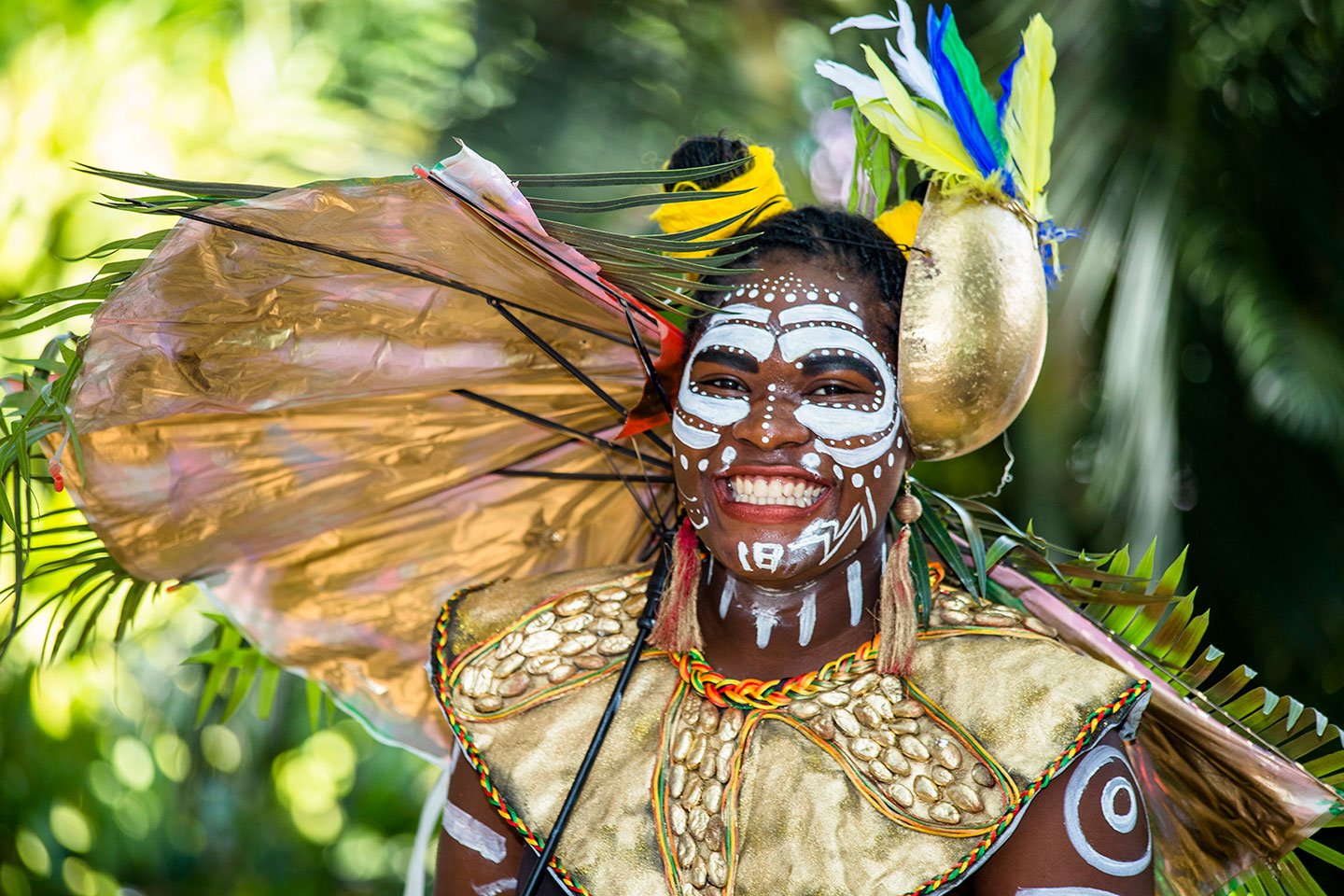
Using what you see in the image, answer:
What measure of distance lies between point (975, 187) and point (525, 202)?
0.88 meters

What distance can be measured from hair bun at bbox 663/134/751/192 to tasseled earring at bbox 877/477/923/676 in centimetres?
71

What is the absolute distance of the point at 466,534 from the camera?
2975 millimetres

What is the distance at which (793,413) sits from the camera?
7.49ft

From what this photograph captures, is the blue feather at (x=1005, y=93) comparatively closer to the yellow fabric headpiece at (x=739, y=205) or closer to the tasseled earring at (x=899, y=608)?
the yellow fabric headpiece at (x=739, y=205)

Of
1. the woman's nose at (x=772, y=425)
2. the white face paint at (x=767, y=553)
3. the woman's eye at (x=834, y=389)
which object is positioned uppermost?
the woman's eye at (x=834, y=389)

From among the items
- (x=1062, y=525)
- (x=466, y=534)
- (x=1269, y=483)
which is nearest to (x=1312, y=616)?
(x=1269, y=483)

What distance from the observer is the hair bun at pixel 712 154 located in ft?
8.05

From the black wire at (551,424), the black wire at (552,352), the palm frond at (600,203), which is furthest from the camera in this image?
the black wire at (551,424)

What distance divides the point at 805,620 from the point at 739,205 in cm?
80

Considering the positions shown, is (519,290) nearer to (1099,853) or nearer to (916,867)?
(916,867)

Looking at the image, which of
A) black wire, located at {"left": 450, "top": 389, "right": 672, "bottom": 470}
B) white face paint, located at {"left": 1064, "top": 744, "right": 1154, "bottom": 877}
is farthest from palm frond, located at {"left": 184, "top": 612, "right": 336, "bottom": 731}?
white face paint, located at {"left": 1064, "top": 744, "right": 1154, "bottom": 877}

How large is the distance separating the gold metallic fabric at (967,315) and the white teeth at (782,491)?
0.24 m

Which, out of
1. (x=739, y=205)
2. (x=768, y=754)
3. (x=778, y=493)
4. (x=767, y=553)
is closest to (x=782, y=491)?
(x=778, y=493)

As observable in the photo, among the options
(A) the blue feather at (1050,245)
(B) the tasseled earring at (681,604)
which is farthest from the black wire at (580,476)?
(A) the blue feather at (1050,245)
